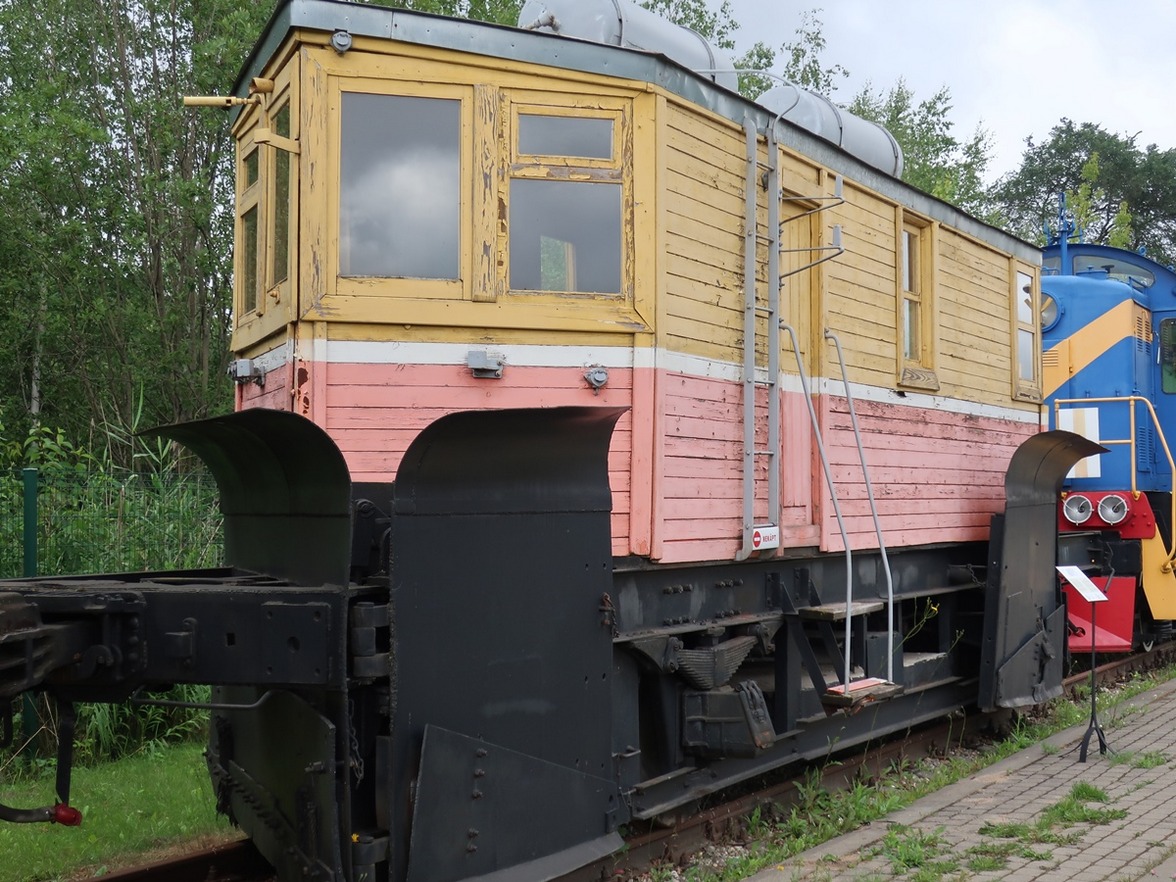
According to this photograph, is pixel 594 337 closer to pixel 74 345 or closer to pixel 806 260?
pixel 806 260

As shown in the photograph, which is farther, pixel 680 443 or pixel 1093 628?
pixel 1093 628

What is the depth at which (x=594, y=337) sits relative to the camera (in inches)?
206

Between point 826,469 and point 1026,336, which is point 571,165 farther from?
point 1026,336

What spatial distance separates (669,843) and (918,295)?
14.0 feet

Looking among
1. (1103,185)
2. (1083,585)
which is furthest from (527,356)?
(1103,185)

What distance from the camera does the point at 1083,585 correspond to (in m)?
8.46

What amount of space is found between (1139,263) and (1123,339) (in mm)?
1533

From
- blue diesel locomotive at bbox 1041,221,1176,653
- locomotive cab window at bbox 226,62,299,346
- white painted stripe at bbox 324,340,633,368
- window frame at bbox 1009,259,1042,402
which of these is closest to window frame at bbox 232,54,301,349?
locomotive cab window at bbox 226,62,299,346

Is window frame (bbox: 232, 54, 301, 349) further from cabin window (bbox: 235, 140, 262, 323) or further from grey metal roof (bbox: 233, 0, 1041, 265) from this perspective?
grey metal roof (bbox: 233, 0, 1041, 265)

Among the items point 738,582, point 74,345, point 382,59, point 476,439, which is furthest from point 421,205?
Result: point 74,345

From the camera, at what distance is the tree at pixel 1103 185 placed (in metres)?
43.4

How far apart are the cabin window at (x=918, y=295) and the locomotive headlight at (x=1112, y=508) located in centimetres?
387

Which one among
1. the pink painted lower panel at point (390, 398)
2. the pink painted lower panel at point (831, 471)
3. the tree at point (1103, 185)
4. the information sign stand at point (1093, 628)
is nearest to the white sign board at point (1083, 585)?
the information sign stand at point (1093, 628)

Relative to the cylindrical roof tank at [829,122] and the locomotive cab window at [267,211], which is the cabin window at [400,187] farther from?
the cylindrical roof tank at [829,122]
